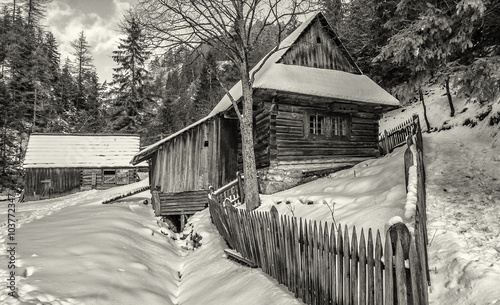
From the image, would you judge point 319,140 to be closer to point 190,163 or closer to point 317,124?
point 317,124

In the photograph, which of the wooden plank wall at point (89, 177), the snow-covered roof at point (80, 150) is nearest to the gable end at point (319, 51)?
the snow-covered roof at point (80, 150)

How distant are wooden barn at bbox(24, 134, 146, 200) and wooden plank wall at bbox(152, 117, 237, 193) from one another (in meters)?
16.6

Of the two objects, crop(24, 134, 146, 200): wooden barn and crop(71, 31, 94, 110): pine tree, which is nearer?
crop(24, 134, 146, 200): wooden barn

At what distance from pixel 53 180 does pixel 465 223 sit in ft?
105

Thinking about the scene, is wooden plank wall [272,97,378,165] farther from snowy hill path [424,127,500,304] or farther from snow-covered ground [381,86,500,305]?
snowy hill path [424,127,500,304]

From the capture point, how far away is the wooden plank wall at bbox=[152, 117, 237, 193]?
15438 mm

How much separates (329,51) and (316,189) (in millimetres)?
8467

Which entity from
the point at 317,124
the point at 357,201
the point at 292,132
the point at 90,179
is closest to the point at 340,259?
the point at 357,201

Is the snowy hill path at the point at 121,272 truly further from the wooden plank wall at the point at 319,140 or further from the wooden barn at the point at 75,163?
the wooden barn at the point at 75,163

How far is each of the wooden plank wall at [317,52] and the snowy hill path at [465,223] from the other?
7612 millimetres

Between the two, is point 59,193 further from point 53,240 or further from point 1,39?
point 1,39

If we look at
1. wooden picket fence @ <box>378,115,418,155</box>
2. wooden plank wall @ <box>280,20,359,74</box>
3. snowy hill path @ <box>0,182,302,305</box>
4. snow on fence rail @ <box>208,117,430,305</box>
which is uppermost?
wooden plank wall @ <box>280,20,359,74</box>

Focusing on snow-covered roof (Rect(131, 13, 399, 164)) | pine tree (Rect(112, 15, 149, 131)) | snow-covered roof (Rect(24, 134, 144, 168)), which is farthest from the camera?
pine tree (Rect(112, 15, 149, 131))

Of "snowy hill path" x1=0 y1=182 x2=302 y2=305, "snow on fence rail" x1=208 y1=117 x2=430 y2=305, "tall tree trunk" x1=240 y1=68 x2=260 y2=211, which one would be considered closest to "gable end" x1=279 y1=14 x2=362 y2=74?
"tall tree trunk" x1=240 y1=68 x2=260 y2=211
